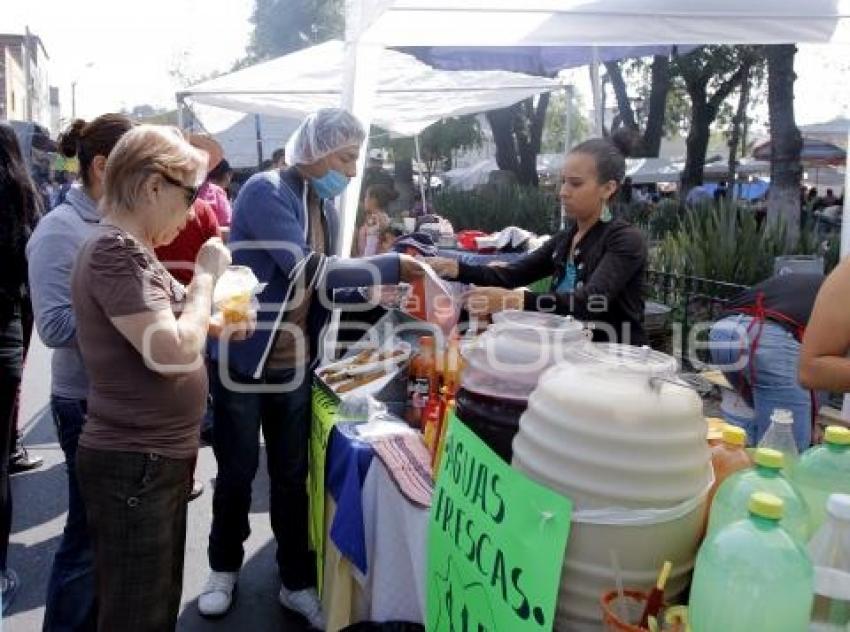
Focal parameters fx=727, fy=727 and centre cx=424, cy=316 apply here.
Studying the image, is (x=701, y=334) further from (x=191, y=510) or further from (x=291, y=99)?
(x=291, y=99)

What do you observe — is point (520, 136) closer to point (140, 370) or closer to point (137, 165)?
point (137, 165)

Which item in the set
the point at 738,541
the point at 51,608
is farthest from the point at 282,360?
the point at 738,541

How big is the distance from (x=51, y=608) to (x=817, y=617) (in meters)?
2.38

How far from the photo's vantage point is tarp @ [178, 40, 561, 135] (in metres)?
7.64

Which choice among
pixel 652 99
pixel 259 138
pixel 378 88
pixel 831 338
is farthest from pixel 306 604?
pixel 652 99

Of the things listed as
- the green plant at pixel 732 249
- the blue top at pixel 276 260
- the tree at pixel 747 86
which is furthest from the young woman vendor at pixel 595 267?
the tree at pixel 747 86

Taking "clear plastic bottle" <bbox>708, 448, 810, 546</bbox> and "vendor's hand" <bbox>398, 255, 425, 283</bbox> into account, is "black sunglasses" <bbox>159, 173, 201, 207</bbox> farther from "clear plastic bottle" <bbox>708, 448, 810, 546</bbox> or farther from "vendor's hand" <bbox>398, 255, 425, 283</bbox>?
"clear plastic bottle" <bbox>708, 448, 810, 546</bbox>

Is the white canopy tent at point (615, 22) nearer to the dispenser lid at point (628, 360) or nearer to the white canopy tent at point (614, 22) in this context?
the white canopy tent at point (614, 22)

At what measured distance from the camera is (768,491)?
46.9 inches

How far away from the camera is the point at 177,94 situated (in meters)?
8.75

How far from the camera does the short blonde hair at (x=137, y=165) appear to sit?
5.96 ft

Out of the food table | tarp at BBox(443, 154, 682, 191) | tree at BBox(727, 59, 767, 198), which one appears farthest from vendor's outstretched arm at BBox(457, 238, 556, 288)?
tarp at BBox(443, 154, 682, 191)

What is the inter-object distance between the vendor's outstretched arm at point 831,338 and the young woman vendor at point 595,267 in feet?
2.64

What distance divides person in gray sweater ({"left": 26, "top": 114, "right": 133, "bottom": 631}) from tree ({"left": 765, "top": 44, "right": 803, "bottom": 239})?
8876mm
